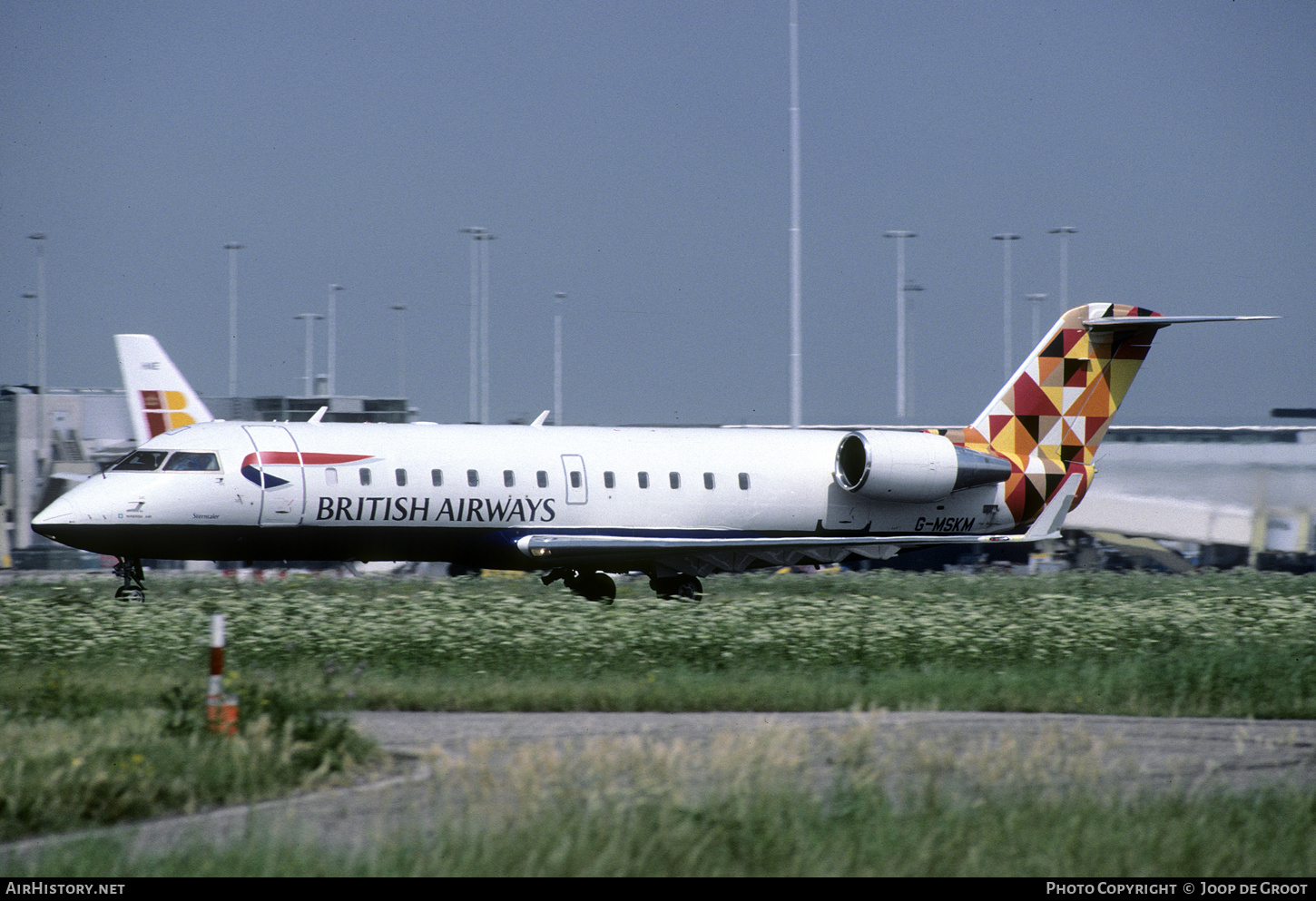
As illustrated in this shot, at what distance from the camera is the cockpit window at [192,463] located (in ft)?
74.6

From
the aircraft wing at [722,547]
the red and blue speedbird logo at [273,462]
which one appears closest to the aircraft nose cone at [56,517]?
the red and blue speedbird logo at [273,462]

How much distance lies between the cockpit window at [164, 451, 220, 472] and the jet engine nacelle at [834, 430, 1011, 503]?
413 inches

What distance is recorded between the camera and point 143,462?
22859 mm

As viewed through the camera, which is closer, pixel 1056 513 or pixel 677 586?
pixel 677 586

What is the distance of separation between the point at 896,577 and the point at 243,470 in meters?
16.1

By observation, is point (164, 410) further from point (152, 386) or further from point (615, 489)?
point (615, 489)

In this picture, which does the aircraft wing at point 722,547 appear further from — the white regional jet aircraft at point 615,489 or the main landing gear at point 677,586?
the main landing gear at point 677,586

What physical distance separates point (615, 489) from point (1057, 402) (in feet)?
27.6

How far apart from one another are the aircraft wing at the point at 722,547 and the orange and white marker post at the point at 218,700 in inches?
530

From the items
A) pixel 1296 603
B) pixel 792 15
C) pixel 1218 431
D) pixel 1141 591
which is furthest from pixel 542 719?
pixel 1218 431

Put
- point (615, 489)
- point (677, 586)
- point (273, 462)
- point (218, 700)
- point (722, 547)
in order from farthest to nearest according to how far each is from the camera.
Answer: point (677, 586) → point (615, 489) → point (722, 547) → point (273, 462) → point (218, 700)

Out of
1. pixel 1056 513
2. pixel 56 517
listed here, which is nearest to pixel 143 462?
pixel 56 517

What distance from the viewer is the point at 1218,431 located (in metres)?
48.5

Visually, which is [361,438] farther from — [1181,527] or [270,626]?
[1181,527]
